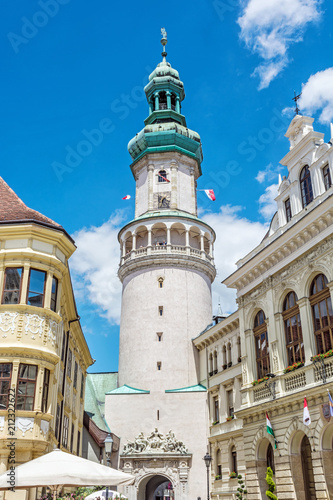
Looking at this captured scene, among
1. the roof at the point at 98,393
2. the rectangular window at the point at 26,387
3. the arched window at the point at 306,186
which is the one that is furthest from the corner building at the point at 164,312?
the rectangular window at the point at 26,387

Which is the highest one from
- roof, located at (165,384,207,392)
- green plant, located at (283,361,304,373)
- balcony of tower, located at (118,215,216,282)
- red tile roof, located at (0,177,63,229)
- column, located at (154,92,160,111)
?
column, located at (154,92,160,111)

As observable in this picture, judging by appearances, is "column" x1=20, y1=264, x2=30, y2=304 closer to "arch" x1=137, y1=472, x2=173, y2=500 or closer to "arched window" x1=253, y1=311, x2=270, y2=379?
"arched window" x1=253, y1=311, x2=270, y2=379

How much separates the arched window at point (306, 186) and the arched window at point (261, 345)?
7.64 metres

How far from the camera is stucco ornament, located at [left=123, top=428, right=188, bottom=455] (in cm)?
4997

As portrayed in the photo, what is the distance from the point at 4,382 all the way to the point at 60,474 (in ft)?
27.5

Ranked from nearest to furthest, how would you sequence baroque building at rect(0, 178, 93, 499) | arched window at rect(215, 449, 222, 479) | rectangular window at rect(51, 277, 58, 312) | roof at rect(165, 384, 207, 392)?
baroque building at rect(0, 178, 93, 499) < rectangular window at rect(51, 277, 58, 312) < arched window at rect(215, 449, 222, 479) < roof at rect(165, 384, 207, 392)

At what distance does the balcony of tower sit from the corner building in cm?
11

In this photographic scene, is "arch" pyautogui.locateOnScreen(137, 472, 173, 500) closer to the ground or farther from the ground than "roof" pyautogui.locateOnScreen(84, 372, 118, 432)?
closer to the ground

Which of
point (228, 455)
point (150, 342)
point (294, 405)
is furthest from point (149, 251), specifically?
point (294, 405)

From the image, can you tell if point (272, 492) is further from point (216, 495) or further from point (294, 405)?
point (216, 495)

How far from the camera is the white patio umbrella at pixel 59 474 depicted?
15.1 m

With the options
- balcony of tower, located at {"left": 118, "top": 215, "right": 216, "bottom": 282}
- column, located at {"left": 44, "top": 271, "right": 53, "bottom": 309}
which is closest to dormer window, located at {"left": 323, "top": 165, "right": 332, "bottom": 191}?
column, located at {"left": 44, "top": 271, "right": 53, "bottom": 309}

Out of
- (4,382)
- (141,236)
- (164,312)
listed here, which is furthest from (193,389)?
(4,382)

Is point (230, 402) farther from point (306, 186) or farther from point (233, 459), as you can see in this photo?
point (306, 186)
